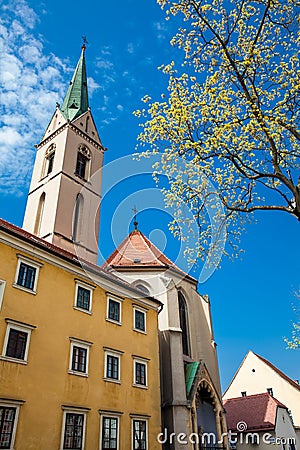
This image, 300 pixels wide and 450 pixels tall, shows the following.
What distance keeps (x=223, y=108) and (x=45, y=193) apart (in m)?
25.5

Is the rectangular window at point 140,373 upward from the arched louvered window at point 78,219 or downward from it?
downward

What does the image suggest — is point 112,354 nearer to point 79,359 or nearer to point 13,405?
point 79,359

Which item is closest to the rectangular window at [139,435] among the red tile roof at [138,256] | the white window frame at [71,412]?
the white window frame at [71,412]

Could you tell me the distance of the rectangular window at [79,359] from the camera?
1697 cm

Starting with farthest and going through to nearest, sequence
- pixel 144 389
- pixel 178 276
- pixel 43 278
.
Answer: pixel 178 276
pixel 144 389
pixel 43 278

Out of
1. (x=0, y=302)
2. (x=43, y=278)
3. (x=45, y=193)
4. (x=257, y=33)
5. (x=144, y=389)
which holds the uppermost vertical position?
(x=45, y=193)

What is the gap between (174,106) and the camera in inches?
488

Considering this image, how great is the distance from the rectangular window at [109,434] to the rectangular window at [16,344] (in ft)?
17.8

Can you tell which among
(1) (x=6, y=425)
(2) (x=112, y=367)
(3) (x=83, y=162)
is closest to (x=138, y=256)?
(2) (x=112, y=367)

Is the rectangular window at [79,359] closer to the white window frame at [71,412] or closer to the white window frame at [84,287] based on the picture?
the white window frame at [71,412]

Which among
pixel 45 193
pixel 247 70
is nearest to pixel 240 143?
pixel 247 70

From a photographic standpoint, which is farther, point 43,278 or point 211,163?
point 43,278

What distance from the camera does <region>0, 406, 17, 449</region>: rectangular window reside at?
1306 cm

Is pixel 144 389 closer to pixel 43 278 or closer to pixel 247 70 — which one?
pixel 43 278
